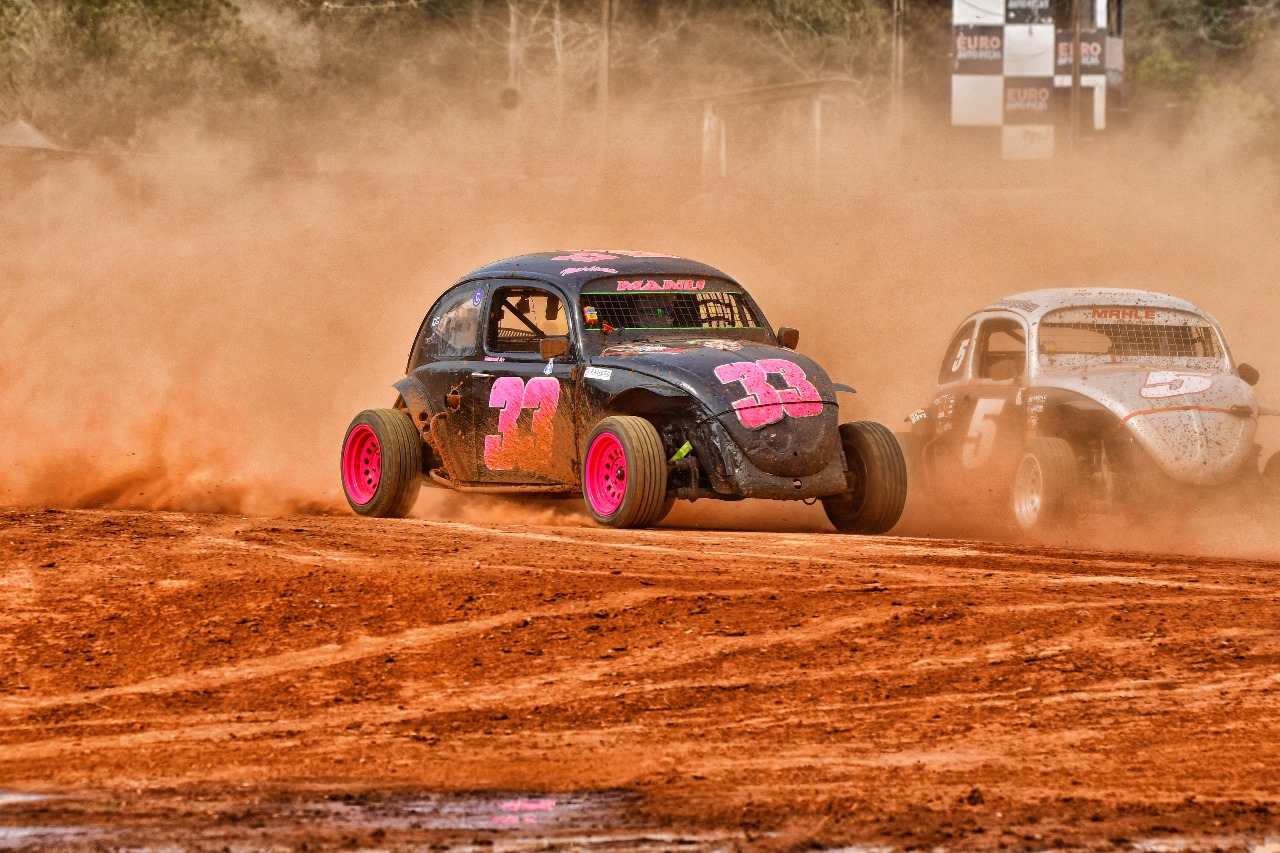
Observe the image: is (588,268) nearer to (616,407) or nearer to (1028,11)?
(616,407)

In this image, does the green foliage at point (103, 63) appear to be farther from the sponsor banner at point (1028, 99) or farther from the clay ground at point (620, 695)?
the clay ground at point (620, 695)

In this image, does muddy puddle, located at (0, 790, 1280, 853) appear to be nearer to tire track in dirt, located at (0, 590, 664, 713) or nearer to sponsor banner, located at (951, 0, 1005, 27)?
tire track in dirt, located at (0, 590, 664, 713)

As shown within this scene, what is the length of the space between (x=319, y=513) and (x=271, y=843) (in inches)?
332

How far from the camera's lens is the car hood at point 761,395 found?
1033 centimetres

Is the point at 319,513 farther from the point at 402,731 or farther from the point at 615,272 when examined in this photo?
the point at 402,731

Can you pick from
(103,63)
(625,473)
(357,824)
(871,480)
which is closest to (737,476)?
(625,473)

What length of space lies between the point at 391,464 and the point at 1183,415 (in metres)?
4.86

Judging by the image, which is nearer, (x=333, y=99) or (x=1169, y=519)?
(x=1169, y=519)

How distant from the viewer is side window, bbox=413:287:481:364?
39.2ft

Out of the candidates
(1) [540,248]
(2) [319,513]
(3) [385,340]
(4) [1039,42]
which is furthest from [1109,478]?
(4) [1039,42]

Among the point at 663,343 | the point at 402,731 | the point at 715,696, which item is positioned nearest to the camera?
the point at 402,731

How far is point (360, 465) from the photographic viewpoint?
1250 cm

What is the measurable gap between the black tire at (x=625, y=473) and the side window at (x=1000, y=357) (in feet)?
10.5

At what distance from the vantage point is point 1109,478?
1188 centimetres
